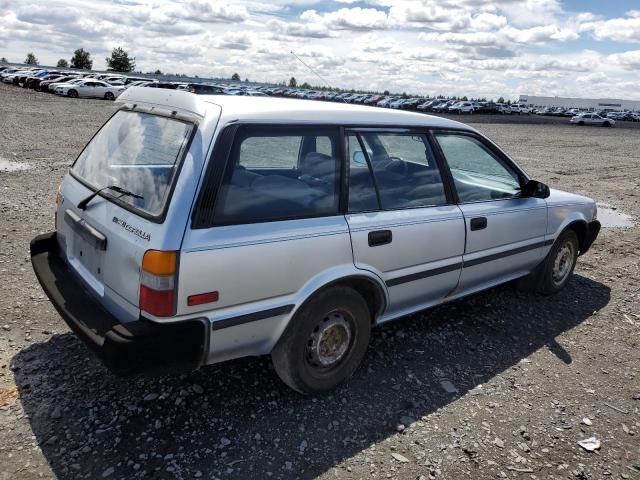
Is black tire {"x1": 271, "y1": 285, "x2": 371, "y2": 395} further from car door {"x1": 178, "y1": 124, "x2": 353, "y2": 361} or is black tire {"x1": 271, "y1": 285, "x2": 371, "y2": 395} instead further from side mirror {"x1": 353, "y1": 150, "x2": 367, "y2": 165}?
side mirror {"x1": 353, "y1": 150, "x2": 367, "y2": 165}

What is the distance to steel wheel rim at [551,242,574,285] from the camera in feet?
17.0

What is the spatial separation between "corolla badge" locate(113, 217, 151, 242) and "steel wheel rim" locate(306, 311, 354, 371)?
117 cm

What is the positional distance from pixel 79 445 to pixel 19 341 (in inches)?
54.9

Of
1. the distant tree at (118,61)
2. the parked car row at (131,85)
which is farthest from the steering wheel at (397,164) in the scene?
the distant tree at (118,61)

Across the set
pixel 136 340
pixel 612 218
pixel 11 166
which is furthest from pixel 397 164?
pixel 11 166

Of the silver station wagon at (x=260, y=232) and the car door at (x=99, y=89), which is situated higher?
the silver station wagon at (x=260, y=232)

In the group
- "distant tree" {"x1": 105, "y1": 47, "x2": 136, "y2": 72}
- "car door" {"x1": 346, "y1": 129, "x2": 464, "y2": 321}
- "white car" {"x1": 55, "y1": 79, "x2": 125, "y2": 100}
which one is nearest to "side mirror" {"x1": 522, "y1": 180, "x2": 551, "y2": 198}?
"car door" {"x1": 346, "y1": 129, "x2": 464, "y2": 321}

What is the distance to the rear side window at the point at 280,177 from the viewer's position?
2805 mm

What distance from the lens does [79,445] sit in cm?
282

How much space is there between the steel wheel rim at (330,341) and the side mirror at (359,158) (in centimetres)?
100

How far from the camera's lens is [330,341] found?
11.0 ft

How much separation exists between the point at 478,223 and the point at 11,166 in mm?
9655

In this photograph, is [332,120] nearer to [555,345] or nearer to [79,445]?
[79,445]

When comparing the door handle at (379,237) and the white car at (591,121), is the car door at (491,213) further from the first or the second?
the white car at (591,121)
